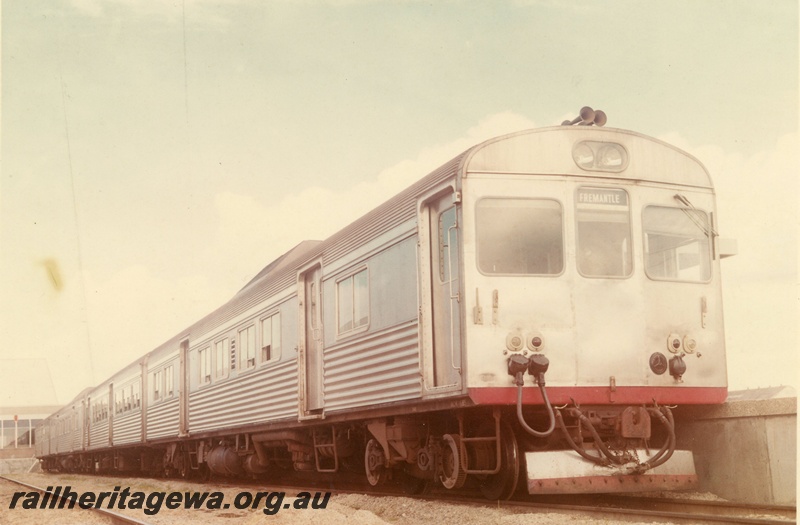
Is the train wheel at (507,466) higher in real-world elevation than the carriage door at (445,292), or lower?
lower

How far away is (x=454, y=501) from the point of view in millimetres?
8906

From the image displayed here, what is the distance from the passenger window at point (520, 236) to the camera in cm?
808

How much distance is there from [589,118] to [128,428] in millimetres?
18411

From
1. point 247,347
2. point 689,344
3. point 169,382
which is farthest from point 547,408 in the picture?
point 169,382

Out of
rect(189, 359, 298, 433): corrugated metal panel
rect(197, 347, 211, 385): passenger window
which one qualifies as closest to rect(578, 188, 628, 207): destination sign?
rect(189, 359, 298, 433): corrugated metal panel

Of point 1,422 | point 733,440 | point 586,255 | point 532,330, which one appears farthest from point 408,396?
point 1,422

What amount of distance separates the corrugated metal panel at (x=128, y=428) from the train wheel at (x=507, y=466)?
15.7 metres

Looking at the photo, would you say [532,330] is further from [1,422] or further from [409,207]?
[1,422]

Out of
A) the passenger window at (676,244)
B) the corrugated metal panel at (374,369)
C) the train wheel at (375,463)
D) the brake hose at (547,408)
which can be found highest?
the passenger window at (676,244)

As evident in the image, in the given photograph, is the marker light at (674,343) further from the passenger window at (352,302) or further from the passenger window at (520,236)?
the passenger window at (352,302)

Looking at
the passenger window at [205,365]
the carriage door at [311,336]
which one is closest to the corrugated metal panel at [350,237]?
the carriage door at [311,336]

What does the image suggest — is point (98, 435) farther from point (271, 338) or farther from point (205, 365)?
point (271, 338)

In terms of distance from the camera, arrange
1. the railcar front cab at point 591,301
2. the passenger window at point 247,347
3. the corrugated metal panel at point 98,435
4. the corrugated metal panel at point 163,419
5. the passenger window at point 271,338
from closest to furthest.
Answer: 1. the railcar front cab at point 591,301
2. the passenger window at point 271,338
3. the passenger window at point 247,347
4. the corrugated metal panel at point 163,419
5. the corrugated metal panel at point 98,435

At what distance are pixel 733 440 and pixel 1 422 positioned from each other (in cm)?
6579
